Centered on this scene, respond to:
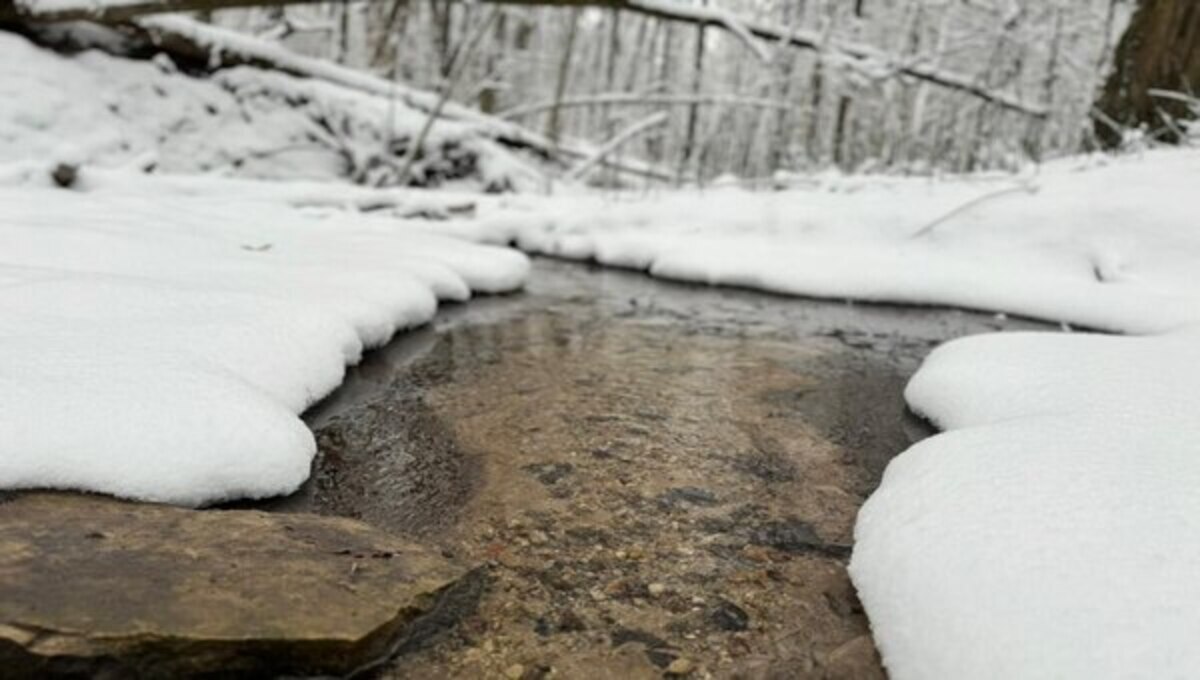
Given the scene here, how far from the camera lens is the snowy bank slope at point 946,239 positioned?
12.6 ft

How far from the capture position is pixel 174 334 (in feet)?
6.86

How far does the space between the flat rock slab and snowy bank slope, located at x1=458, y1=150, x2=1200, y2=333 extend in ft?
10.2

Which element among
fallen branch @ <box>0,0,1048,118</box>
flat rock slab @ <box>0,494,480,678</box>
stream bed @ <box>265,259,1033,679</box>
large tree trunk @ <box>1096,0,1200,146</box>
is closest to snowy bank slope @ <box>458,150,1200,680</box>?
stream bed @ <box>265,259,1033,679</box>

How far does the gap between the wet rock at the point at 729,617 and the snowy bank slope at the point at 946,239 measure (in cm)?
259

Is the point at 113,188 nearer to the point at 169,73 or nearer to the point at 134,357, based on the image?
the point at 169,73

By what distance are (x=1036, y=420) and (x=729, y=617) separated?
0.90 meters

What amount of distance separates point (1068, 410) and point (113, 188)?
4572 mm

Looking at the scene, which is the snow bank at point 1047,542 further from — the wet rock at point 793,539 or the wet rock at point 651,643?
the wet rock at point 651,643

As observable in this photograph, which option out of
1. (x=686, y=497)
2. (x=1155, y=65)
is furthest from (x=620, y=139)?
(x=686, y=497)

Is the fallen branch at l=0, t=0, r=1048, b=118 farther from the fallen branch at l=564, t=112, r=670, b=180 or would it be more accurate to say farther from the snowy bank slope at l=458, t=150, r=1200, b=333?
the snowy bank slope at l=458, t=150, r=1200, b=333

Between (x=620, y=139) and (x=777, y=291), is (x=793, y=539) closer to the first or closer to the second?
(x=777, y=291)

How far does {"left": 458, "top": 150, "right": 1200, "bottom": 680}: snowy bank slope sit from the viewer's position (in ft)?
3.93

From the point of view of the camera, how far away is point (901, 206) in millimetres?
4887

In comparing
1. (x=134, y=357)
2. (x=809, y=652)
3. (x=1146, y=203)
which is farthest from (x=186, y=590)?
(x=1146, y=203)
